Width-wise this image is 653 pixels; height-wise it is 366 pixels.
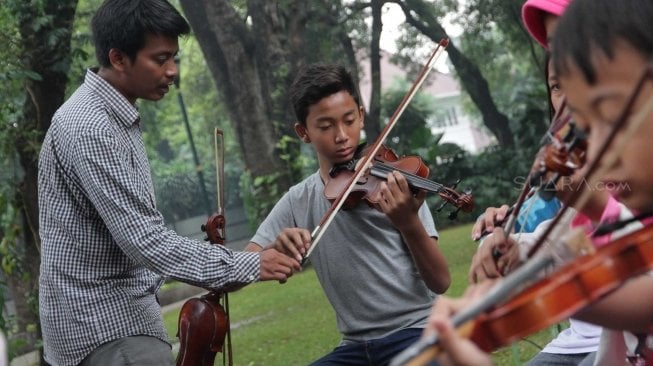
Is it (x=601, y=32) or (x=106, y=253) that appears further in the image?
(x=106, y=253)

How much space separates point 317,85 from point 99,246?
1.08 m

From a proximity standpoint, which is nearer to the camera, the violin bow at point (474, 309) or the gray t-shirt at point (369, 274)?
the violin bow at point (474, 309)

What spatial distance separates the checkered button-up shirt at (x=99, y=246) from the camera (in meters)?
3.18

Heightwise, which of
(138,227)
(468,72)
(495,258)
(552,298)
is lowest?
(468,72)

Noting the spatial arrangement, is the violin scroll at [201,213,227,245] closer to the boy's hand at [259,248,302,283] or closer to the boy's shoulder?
the boy's shoulder

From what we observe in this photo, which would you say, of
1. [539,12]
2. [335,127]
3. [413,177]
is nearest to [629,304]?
[539,12]

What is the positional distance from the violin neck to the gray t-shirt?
0.11 meters

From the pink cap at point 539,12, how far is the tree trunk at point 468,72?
18332mm

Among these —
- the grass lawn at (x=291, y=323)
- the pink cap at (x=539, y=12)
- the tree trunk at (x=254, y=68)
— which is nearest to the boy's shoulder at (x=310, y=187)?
the pink cap at (x=539, y=12)

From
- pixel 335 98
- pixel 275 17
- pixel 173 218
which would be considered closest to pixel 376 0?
pixel 275 17

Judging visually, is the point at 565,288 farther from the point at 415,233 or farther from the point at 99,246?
the point at 99,246

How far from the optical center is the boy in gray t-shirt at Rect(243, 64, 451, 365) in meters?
3.40

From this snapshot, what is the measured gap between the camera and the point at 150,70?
11.5ft

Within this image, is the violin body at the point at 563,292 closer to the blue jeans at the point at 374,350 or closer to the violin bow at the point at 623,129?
the violin bow at the point at 623,129
